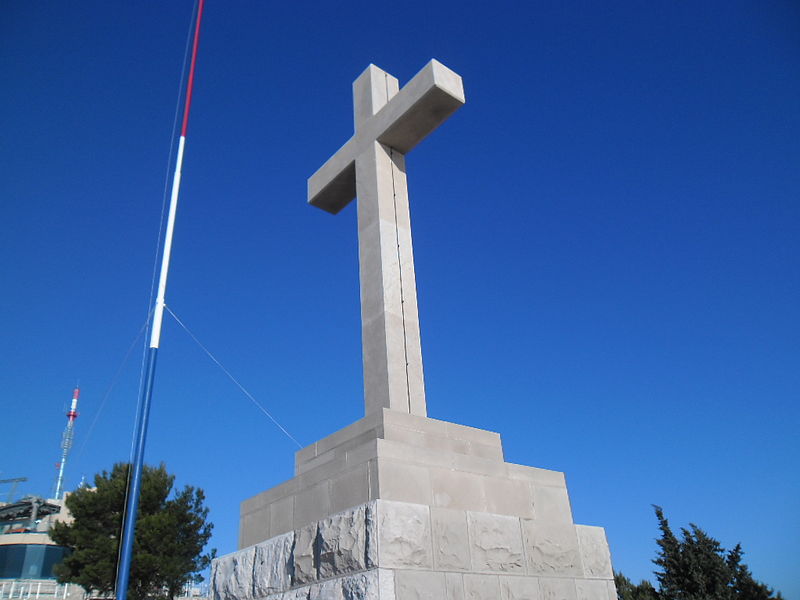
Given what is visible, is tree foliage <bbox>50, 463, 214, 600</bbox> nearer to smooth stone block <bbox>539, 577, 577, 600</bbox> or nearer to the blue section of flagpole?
the blue section of flagpole

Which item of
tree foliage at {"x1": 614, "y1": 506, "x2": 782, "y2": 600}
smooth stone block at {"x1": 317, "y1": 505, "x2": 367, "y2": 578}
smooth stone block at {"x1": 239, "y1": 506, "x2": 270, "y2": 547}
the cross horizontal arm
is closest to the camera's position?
smooth stone block at {"x1": 317, "y1": 505, "x2": 367, "y2": 578}

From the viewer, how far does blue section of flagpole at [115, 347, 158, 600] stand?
8203 millimetres

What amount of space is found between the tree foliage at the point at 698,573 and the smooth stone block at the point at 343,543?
69.7 feet

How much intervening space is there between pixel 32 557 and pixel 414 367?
31924 millimetres

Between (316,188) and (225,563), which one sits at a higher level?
(316,188)

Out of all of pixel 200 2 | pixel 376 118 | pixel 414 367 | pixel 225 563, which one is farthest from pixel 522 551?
pixel 200 2

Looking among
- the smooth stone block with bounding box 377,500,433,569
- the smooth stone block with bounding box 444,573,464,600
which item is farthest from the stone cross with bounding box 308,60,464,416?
the smooth stone block with bounding box 444,573,464,600

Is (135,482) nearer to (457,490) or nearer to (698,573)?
(457,490)

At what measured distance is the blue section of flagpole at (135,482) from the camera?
26.9ft

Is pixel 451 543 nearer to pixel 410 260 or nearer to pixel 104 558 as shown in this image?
pixel 410 260

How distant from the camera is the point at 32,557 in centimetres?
3005

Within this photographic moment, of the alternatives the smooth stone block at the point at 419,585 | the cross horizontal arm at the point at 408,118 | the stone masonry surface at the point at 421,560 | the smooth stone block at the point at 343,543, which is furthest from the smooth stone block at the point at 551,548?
the cross horizontal arm at the point at 408,118

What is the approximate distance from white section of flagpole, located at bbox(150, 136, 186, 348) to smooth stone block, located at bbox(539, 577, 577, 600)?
653 cm

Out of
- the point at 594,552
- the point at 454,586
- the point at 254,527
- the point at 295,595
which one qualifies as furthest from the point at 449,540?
the point at 254,527
